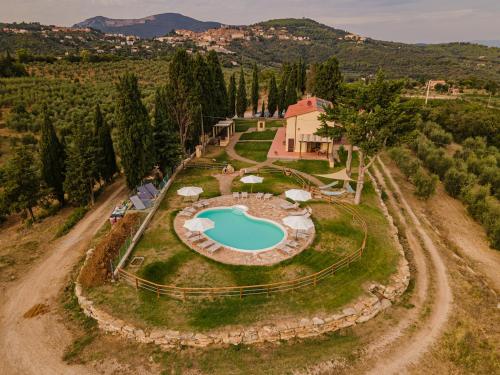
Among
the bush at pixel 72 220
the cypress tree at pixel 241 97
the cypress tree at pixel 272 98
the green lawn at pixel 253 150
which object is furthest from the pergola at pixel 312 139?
the bush at pixel 72 220

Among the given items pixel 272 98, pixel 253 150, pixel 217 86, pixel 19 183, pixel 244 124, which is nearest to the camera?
pixel 19 183

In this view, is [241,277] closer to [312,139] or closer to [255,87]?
[312,139]

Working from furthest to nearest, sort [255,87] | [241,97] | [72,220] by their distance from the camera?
[255,87]
[241,97]
[72,220]

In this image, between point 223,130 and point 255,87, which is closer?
point 223,130

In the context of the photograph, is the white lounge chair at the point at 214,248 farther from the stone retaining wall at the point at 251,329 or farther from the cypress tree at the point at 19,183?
the cypress tree at the point at 19,183

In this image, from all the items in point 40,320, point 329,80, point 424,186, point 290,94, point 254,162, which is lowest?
point 40,320

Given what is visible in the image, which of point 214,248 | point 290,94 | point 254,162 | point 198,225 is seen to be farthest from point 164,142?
point 290,94

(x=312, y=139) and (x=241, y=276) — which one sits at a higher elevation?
(x=312, y=139)

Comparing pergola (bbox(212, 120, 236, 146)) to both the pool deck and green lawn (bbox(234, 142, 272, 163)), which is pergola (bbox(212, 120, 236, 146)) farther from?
the pool deck
